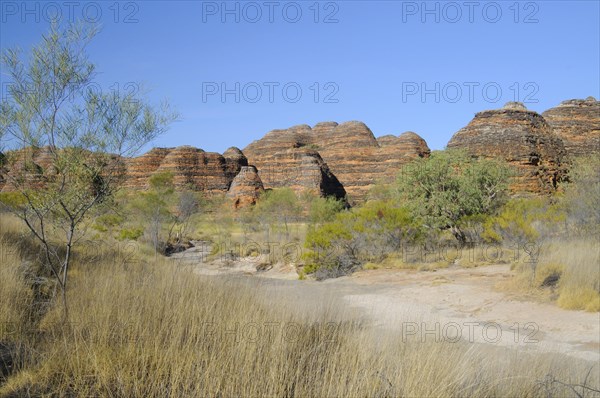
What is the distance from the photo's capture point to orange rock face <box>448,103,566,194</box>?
2480 centimetres

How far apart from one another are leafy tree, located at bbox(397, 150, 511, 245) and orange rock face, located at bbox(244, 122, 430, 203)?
138 ft

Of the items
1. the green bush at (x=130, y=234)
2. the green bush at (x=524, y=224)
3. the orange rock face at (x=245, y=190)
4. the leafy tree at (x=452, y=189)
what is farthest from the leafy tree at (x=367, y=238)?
the orange rock face at (x=245, y=190)

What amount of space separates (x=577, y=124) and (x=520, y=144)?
11489 millimetres

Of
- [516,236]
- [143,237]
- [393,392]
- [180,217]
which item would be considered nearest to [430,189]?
[516,236]

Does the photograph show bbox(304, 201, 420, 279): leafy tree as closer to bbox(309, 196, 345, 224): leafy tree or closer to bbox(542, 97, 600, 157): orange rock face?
bbox(309, 196, 345, 224): leafy tree

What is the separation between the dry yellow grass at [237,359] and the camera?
3297 mm

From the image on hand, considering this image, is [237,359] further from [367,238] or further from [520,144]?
[520,144]

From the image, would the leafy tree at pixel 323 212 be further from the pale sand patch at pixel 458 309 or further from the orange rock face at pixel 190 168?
the orange rock face at pixel 190 168

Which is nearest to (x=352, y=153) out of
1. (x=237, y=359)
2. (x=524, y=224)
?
(x=524, y=224)

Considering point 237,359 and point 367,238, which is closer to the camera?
point 237,359

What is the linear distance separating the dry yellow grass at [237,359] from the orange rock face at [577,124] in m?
32.3

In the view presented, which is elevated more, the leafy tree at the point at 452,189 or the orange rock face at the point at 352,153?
the orange rock face at the point at 352,153

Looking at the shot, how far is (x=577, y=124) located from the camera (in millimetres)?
33031

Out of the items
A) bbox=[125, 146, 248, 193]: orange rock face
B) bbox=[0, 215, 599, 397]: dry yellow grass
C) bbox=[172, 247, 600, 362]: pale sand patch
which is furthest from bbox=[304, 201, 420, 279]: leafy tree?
bbox=[125, 146, 248, 193]: orange rock face
